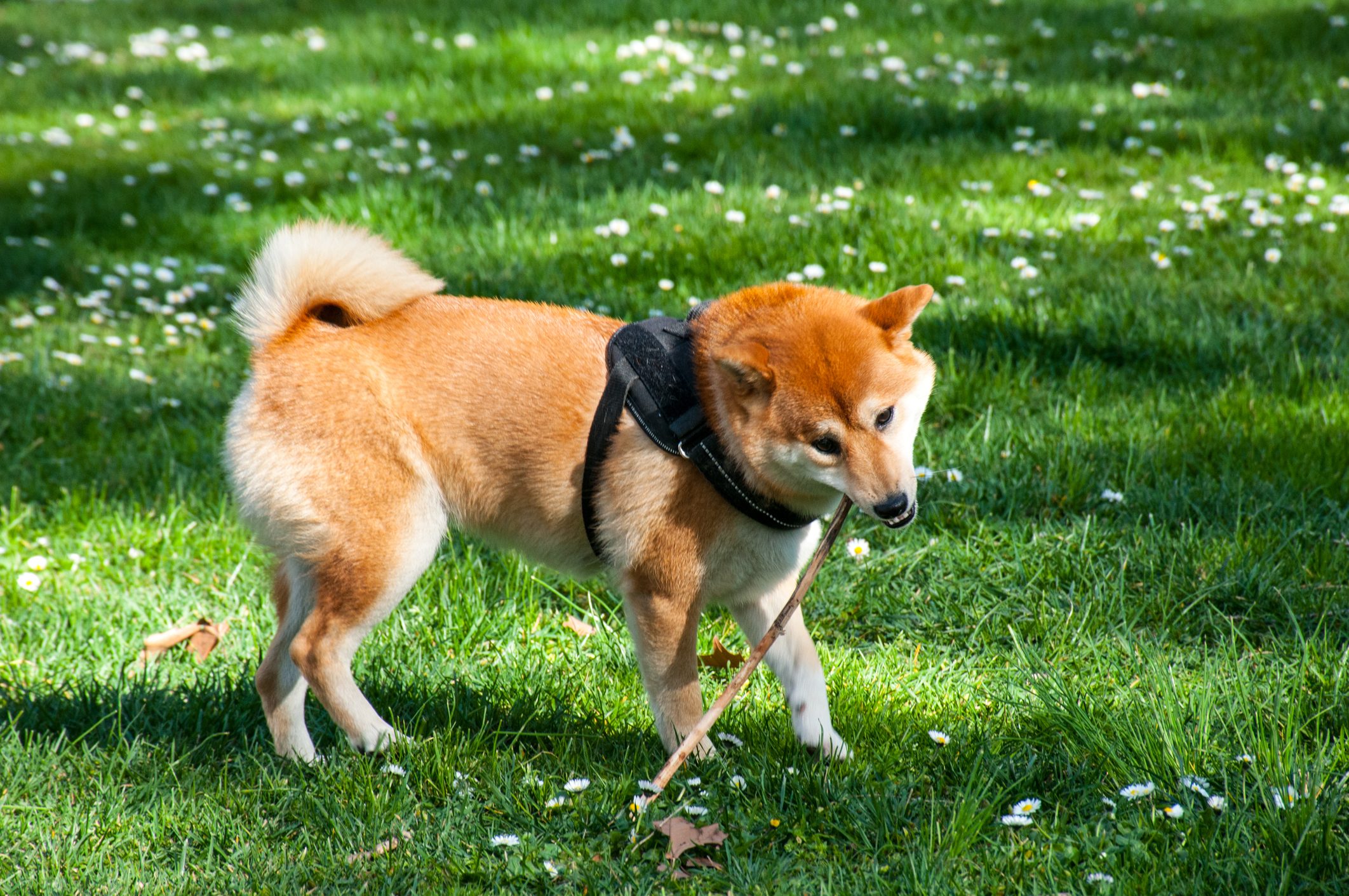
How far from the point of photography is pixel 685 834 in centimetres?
253

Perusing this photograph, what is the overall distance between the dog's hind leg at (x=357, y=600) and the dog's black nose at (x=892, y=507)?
1153 millimetres

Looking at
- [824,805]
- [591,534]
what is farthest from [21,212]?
[824,805]

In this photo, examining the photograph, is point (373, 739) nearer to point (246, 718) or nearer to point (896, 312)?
point (246, 718)

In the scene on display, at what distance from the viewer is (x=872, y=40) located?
337 inches

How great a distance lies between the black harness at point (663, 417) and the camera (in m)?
2.72

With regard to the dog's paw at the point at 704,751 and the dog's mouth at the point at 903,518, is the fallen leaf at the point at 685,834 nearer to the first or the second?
the dog's paw at the point at 704,751

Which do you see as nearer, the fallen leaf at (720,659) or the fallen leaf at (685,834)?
the fallen leaf at (685,834)

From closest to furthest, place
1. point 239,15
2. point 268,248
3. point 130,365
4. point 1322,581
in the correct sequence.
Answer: point 268,248
point 1322,581
point 130,365
point 239,15

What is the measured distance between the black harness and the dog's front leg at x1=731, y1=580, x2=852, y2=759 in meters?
0.31

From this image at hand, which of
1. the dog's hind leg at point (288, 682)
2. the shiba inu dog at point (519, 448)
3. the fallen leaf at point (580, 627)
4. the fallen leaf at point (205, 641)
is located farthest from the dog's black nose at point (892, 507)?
the fallen leaf at point (205, 641)

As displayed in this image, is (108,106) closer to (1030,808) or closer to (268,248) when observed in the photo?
(268,248)

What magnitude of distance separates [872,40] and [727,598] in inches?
264

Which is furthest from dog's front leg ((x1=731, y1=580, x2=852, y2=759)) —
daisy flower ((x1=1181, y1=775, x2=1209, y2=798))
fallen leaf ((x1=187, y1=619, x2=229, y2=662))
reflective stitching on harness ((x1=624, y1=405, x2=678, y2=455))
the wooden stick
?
fallen leaf ((x1=187, y1=619, x2=229, y2=662))

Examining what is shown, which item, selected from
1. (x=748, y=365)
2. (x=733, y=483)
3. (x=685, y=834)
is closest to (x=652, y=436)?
(x=733, y=483)
